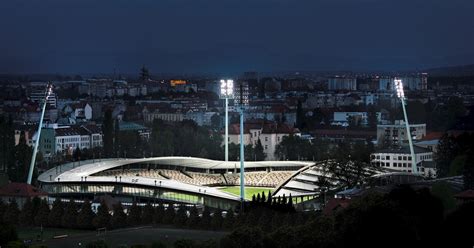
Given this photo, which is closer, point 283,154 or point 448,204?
point 448,204

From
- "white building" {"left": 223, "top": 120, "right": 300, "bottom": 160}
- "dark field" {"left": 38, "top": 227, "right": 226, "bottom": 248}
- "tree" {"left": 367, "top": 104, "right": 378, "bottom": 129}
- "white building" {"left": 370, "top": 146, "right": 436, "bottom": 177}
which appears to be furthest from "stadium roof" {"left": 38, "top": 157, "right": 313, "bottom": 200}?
"tree" {"left": 367, "top": 104, "right": 378, "bottom": 129}

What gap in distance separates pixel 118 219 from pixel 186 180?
31.2 ft

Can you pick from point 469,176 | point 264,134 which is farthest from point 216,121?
point 469,176

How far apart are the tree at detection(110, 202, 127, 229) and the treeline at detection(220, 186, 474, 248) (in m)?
5.91

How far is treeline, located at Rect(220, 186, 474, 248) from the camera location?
19656mm

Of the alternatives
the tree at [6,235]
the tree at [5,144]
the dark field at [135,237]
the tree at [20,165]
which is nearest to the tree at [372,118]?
the tree at [5,144]

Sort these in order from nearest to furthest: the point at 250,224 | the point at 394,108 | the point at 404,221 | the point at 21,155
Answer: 1. the point at 404,221
2. the point at 250,224
3. the point at 21,155
4. the point at 394,108

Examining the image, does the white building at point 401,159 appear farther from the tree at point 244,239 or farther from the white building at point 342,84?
the white building at point 342,84

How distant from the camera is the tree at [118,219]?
2614cm

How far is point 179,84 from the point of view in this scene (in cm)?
9969

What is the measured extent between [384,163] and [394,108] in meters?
26.4

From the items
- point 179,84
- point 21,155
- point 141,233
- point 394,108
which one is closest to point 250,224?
point 141,233

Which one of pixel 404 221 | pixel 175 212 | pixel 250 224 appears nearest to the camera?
pixel 404 221

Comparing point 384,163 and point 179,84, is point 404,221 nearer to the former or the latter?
point 384,163
